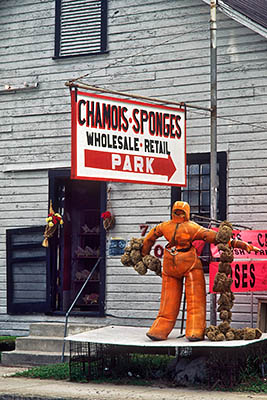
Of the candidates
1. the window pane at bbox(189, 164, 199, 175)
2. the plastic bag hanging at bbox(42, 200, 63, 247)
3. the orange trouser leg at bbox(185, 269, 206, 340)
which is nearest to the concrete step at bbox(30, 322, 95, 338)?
the plastic bag hanging at bbox(42, 200, 63, 247)

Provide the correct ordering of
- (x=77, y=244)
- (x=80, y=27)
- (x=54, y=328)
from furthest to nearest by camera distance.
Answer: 1. (x=77, y=244)
2. (x=80, y=27)
3. (x=54, y=328)

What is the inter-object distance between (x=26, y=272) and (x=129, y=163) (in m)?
5.29

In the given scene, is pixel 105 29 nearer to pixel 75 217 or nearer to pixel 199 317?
pixel 75 217

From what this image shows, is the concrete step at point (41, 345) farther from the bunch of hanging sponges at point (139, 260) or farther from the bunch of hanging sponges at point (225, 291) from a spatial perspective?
the bunch of hanging sponges at point (225, 291)

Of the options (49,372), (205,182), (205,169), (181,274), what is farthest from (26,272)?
(181,274)

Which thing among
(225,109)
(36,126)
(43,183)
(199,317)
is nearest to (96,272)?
(43,183)

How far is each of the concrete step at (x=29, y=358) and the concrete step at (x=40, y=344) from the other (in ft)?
0.36

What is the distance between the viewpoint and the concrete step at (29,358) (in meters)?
13.7

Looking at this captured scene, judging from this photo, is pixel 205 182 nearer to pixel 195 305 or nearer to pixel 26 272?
pixel 195 305

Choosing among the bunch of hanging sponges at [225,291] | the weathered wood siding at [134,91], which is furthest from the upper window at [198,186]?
the bunch of hanging sponges at [225,291]

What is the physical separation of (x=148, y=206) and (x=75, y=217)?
2248 mm

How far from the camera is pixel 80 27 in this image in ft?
51.4

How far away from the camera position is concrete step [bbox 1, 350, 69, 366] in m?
13.7

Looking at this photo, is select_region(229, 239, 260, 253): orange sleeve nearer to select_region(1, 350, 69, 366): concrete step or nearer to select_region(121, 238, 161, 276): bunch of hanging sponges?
select_region(121, 238, 161, 276): bunch of hanging sponges
